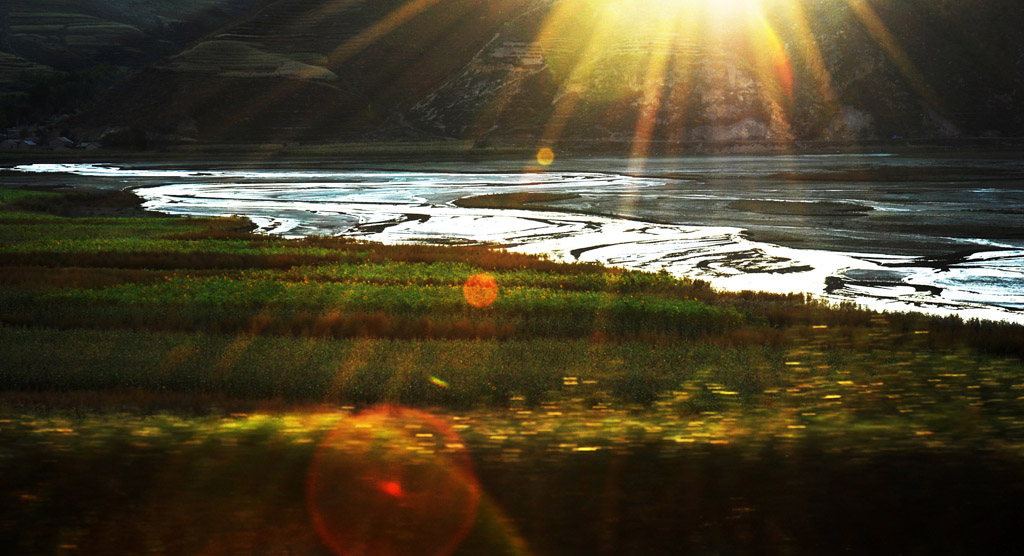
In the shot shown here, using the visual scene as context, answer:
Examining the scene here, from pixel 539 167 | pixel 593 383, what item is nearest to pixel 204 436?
pixel 593 383

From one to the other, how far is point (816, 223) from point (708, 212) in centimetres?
715

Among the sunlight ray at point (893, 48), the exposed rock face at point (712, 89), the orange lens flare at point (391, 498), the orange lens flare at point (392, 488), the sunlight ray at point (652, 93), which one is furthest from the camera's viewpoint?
the sunlight ray at point (652, 93)

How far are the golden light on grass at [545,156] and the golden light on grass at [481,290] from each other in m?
85.7

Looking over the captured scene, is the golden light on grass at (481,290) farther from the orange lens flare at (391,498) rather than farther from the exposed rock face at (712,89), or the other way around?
Answer: the exposed rock face at (712,89)

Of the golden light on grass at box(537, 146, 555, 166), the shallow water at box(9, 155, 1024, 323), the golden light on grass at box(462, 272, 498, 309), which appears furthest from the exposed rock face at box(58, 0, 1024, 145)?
the golden light on grass at box(462, 272, 498, 309)

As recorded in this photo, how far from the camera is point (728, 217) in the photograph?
1919 inches

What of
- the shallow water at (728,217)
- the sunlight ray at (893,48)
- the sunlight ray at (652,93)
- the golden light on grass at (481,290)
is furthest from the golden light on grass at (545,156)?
the golden light on grass at (481,290)

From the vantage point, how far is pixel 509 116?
17275 centimetres

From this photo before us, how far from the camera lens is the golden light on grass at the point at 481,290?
78.4 feet

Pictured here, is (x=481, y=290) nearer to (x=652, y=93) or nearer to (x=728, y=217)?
(x=728, y=217)

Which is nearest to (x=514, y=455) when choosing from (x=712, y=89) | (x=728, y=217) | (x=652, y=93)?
(x=728, y=217)

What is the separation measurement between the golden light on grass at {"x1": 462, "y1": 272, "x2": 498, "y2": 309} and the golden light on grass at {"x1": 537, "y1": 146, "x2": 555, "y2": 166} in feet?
281

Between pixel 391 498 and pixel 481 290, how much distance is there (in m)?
18.9

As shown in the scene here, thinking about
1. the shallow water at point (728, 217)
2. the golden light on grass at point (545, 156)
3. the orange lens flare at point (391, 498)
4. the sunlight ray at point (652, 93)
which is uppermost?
the sunlight ray at point (652, 93)
